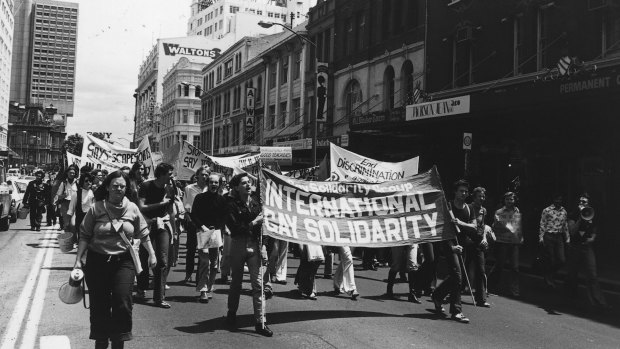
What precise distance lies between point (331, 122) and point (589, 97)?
21.2m

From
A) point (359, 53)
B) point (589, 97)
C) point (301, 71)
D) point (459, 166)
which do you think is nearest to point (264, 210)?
point (589, 97)

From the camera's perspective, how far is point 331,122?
3275 centimetres

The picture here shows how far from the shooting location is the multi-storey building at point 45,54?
139375mm

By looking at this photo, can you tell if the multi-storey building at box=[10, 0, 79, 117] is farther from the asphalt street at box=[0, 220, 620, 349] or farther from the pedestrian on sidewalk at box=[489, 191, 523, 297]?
the pedestrian on sidewalk at box=[489, 191, 523, 297]

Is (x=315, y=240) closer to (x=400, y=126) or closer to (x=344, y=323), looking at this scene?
(x=344, y=323)

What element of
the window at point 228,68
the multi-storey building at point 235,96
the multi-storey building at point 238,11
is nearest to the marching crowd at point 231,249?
the multi-storey building at point 235,96

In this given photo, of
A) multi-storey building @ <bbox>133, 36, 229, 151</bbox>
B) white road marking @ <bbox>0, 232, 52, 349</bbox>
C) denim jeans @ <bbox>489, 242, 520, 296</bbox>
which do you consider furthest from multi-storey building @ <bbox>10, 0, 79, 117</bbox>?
denim jeans @ <bbox>489, 242, 520, 296</bbox>

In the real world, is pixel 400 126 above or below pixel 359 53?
below

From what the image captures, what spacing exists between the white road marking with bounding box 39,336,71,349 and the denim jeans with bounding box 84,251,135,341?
2.95ft

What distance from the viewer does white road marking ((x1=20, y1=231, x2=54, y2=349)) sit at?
5.89m

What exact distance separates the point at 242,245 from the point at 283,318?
3.84 ft

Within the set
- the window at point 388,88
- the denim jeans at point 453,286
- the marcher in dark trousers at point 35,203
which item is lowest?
the denim jeans at point 453,286

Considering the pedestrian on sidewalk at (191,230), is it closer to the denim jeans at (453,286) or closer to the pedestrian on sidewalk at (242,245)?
the pedestrian on sidewalk at (242,245)

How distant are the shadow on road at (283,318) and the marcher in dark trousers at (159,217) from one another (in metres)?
1.11
